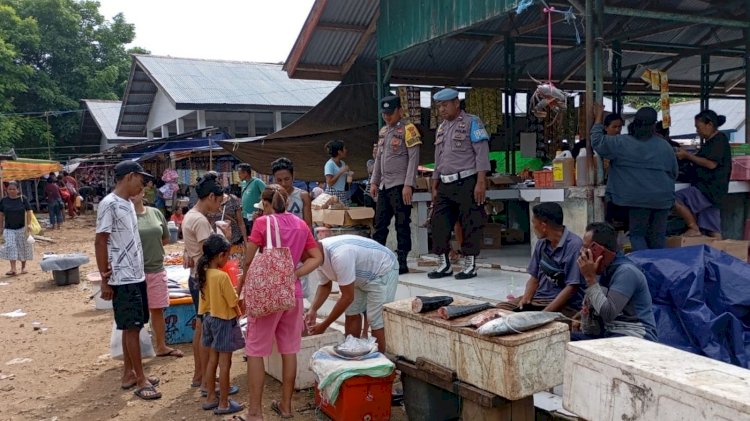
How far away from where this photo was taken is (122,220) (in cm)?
502

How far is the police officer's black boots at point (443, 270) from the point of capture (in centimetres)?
657

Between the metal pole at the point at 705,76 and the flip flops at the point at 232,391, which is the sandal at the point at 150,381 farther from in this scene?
the metal pole at the point at 705,76

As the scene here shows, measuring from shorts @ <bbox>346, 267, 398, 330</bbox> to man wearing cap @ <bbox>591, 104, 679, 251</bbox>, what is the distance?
7.68 feet

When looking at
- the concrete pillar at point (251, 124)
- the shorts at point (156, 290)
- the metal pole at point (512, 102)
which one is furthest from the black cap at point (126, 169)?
the concrete pillar at point (251, 124)

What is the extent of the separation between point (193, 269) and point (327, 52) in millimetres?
5911

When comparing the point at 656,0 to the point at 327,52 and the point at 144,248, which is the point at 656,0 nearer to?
the point at 327,52

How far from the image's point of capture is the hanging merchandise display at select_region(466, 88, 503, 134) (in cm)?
1070

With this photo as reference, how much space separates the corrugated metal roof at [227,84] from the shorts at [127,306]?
48.6 ft

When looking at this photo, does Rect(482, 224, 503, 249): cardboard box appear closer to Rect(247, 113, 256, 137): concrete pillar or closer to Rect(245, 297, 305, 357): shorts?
Rect(245, 297, 305, 357): shorts

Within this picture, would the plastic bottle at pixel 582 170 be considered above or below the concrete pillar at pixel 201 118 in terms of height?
below

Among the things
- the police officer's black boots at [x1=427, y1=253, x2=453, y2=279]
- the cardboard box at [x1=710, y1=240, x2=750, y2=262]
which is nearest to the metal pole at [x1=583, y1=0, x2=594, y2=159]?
the cardboard box at [x1=710, y1=240, x2=750, y2=262]

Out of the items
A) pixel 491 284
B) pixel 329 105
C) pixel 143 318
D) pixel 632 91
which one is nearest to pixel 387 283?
pixel 491 284

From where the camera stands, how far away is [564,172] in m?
6.07

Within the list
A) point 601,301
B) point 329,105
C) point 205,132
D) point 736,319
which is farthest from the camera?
point 205,132
